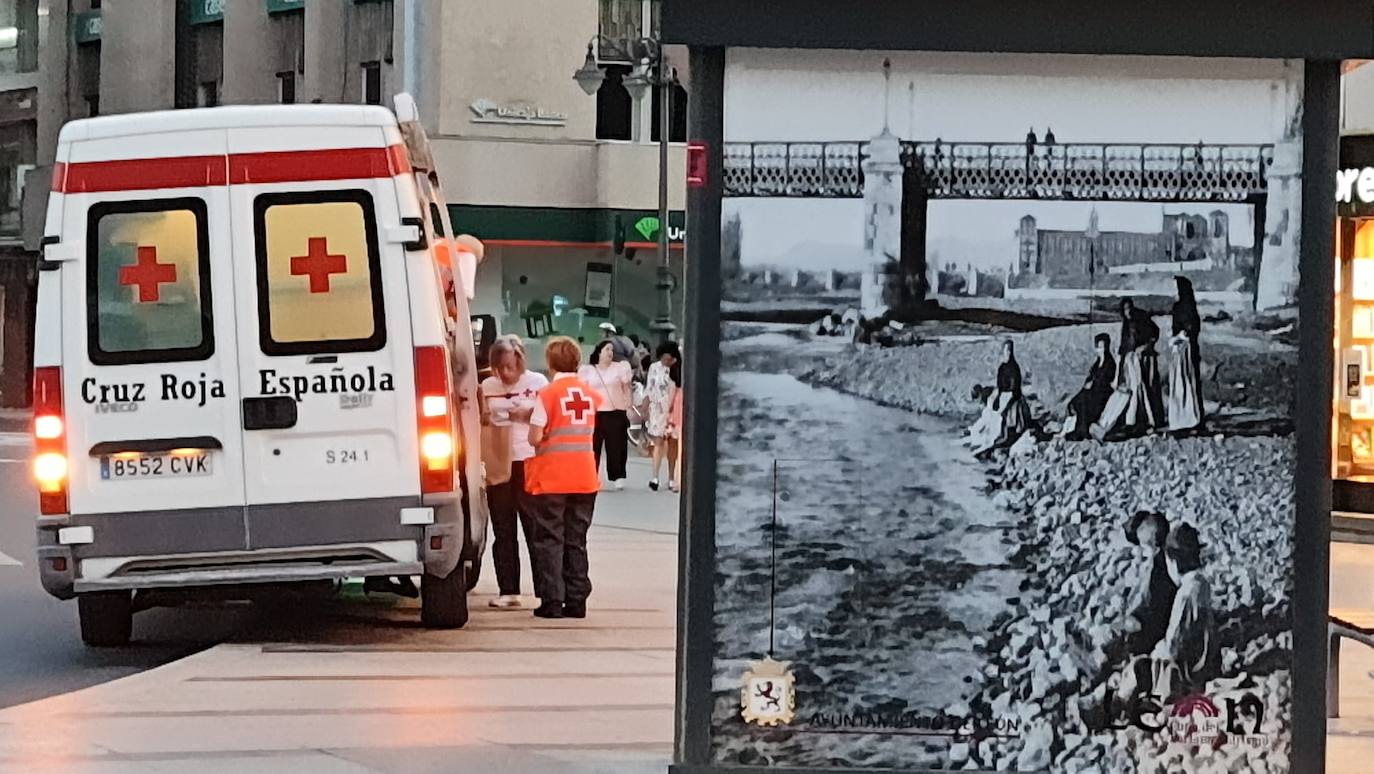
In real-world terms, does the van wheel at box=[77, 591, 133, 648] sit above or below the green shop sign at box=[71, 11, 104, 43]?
below

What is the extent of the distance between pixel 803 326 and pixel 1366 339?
593 inches

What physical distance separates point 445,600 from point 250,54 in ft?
116

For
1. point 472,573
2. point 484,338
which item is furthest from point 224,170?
point 484,338

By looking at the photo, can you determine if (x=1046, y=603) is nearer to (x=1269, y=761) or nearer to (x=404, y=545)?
(x=1269, y=761)

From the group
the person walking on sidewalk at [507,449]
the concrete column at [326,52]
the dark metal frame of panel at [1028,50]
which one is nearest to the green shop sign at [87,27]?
the concrete column at [326,52]

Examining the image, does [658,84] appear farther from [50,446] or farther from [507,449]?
[50,446]

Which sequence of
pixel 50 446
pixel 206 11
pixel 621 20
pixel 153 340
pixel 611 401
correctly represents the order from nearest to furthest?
pixel 50 446
pixel 153 340
pixel 611 401
pixel 621 20
pixel 206 11

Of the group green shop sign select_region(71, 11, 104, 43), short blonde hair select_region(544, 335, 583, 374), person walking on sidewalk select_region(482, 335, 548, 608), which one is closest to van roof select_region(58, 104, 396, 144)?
person walking on sidewalk select_region(482, 335, 548, 608)

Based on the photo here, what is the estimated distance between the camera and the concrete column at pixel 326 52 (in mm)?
44375

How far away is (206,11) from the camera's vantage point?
4959 cm

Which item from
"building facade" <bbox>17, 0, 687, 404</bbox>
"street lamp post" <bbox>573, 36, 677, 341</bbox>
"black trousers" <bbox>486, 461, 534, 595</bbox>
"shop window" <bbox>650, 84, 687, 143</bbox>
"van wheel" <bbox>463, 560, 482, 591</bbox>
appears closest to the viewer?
"black trousers" <bbox>486, 461, 534, 595</bbox>

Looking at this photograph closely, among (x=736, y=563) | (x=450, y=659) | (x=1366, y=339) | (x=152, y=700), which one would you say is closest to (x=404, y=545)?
(x=450, y=659)

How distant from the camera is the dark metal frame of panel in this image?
7383 mm

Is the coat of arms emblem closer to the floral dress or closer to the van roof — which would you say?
the van roof
